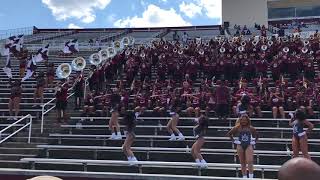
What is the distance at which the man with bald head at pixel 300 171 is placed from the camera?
186 centimetres

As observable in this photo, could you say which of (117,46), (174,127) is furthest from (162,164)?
(117,46)

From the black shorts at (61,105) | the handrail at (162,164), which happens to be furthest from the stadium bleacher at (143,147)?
the black shorts at (61,105)

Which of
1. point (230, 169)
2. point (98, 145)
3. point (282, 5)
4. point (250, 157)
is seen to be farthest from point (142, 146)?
point (282, 5)

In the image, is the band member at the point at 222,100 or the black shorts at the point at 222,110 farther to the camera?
the black shorts at the point at 222,110

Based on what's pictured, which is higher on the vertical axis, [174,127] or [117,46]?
[117,46]

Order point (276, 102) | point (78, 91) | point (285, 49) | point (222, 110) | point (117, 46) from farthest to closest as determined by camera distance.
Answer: point (117, 46) → point (285, 49) → point (78, 91) → point (276, 102) → point (222, 110)

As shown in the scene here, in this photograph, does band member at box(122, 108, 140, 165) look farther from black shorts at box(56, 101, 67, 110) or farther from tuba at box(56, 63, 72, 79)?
tuba at box(56, 63, 72, 79)

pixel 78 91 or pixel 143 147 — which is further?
pixel 78 91

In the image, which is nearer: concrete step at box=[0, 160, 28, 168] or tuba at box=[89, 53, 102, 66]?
concrete step at box=[0, 160, 28, 168]

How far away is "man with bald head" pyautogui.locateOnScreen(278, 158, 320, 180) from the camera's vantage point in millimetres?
1864

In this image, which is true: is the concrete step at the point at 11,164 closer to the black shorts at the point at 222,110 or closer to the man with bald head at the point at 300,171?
the black shorts at the point at 222,110

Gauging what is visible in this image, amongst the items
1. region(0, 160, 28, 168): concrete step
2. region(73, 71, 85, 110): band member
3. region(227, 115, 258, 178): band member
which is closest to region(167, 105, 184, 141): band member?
region(227, 115, 258, 178): band member

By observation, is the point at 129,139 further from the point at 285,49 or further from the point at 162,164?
the point at 285,49

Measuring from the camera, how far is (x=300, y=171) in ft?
6.15
